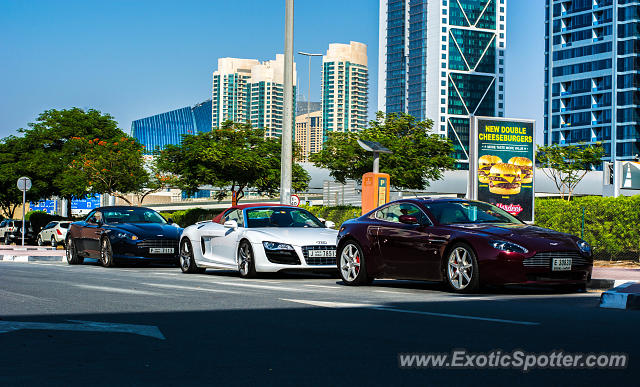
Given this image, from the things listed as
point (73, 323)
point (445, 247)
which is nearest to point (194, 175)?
point (445, 247)

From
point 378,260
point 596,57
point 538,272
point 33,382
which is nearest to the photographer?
point 33,382

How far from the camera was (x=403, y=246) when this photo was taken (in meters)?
12.6

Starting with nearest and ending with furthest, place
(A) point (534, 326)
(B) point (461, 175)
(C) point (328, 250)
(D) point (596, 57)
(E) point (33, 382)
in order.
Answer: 1. (E) point (33, 382)
2. (A) point (534, 326)
3. (C) point (328, 250)
4. (B) point (461, 175)
5. (D) point (596, 57)

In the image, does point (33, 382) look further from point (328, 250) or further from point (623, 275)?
point (623, 275)

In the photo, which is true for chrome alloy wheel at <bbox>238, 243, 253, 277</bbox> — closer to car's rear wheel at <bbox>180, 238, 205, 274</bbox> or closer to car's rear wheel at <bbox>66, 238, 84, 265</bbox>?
car's rear wheel at <bbox>180, 238, 205, 274</bbox>

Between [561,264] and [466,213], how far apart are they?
183 centimetres

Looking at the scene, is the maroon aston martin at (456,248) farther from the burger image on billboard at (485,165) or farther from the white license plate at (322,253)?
the burger image on billboard at (485,165)

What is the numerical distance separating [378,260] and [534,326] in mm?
5775

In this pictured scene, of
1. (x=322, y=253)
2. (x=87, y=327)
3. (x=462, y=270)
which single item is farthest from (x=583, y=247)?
(x=87, y=327)

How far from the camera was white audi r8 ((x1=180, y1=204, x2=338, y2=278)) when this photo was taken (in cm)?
1515

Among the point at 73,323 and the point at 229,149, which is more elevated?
the point at 229,149

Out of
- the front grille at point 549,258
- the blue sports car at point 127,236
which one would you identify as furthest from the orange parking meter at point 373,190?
the front grille at point 549,258

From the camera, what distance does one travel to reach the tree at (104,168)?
51.3m

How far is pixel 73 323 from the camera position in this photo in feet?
25.4
